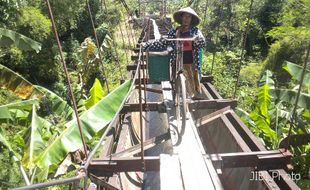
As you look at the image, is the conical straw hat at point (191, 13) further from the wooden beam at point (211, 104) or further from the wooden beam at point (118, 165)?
the wooden beam at point (118, 165)

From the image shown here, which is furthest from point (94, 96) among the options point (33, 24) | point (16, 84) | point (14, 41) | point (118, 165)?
point (33, 24)

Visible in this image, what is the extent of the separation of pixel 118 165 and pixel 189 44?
1826 millimetres

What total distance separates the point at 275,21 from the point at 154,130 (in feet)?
35.8

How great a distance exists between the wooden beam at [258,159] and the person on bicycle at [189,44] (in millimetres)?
1448

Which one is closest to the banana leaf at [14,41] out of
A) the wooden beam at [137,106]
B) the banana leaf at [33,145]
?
the banana leaf at [33,145]

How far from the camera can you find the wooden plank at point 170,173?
7.99 ft

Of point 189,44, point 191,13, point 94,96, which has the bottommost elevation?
point 94,96

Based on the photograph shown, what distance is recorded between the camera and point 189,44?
13.1ft

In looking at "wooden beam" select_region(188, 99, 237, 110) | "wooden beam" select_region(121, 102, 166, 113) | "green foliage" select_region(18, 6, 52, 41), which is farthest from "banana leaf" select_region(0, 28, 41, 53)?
"green foliage" select_region(18, 6, 52, 41)

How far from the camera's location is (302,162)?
5.14 metres

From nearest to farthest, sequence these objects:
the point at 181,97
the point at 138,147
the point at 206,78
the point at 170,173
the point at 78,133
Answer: the point at 170,173
the point at 138,147
the point at 78,133
the point at 181,97
the point at 206,78

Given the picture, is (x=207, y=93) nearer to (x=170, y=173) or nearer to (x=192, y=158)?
(x=192, y=158)

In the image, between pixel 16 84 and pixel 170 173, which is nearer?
pixel 170 173

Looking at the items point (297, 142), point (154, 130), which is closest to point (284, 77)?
point (154, 130)
